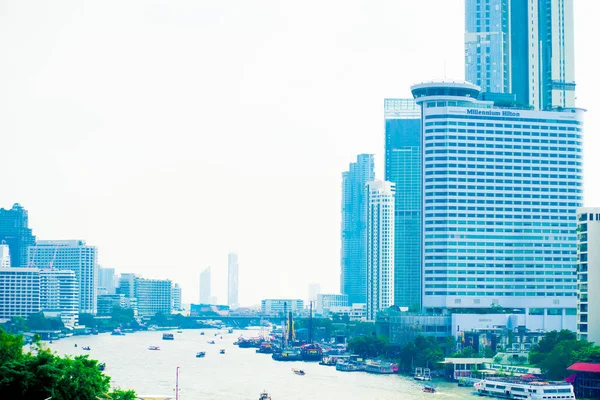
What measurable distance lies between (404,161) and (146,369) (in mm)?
92187

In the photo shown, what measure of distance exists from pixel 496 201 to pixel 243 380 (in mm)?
47440

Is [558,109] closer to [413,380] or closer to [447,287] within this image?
[447,287]

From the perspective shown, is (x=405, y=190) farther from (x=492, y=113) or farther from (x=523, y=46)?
(x=492, y=113)

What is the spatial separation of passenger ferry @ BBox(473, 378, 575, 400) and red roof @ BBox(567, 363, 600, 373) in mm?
2659

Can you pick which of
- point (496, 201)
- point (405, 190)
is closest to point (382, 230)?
point (405, 190)

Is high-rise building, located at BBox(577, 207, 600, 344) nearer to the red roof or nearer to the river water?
the red roof

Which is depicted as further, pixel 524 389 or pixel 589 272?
pixel 589 272

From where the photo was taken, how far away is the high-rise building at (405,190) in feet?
598

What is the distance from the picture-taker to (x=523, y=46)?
497 ft

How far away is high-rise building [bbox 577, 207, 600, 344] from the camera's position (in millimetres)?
98375

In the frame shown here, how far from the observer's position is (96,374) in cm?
5516

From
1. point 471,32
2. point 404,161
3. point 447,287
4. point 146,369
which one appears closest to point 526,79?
point 471,32

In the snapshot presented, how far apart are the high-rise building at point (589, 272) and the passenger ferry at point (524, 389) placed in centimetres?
1133

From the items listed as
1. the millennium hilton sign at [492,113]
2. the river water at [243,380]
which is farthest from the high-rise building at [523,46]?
the river water at [243,380]
